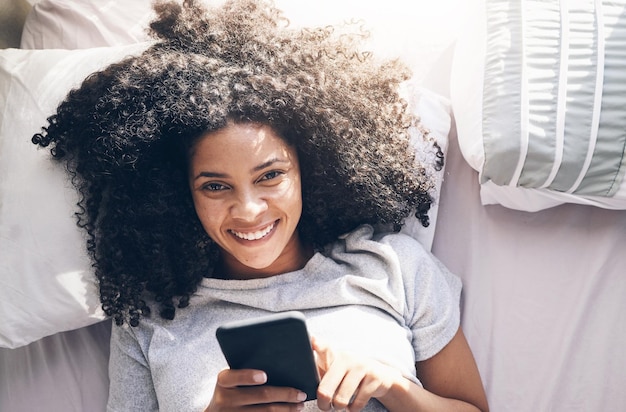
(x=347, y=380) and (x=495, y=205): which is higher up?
(x=495, y=205)

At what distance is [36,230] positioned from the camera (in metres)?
1.08

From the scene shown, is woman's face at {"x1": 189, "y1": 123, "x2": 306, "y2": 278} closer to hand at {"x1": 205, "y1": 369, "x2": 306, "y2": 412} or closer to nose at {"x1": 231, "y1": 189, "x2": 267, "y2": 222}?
nose at {"x1": 231, "y1": 189, "x2": 267, "y2": 222}

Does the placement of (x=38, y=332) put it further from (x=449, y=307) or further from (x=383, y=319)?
(x=449, y=307)

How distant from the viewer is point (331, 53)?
3.68 feet

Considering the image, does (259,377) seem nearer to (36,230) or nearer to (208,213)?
(208,213)

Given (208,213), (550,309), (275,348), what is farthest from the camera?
(550,309)

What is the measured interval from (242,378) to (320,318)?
0.83 ft

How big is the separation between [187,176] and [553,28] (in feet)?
2.27

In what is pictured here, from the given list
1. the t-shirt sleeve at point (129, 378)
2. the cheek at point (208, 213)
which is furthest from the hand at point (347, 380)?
the t-shirt sleeve at point (129, 378)

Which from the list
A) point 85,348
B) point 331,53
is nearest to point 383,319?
point 331,53

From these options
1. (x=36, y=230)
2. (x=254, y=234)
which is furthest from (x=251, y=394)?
(x=36, y=230)

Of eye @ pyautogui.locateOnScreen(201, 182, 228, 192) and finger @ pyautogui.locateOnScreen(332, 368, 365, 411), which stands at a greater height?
eye @ pyautogui.locateOnScreen(201, 182, 228, 192)

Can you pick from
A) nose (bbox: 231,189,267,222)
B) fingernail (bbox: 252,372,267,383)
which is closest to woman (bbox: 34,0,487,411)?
nose (bbox: 231,189,267,222)

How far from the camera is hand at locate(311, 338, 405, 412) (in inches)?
34.0
